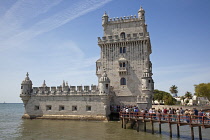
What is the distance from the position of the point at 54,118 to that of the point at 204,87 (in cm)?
5543

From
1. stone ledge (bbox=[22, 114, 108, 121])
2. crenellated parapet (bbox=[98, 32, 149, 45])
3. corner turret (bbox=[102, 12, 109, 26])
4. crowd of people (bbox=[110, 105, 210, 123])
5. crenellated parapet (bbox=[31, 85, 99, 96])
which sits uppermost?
corner turret (bbox=[102, 12, 109, 26])

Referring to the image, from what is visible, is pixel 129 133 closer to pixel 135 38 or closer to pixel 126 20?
pixel 135 38

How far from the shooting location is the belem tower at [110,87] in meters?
34.1

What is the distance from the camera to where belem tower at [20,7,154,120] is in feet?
112

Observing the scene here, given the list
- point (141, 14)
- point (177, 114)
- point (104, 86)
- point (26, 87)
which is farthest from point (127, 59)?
point (26, 87)

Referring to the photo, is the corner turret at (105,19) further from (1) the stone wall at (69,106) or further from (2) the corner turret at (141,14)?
(1) the stone wall at (69,106)

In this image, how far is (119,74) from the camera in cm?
3731

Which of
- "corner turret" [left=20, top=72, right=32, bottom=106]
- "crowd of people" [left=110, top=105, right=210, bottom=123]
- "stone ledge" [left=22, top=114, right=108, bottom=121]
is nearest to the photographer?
"crowd of people" [left=110, top=105, right=210, bottom=123]

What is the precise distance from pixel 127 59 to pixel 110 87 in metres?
5.94

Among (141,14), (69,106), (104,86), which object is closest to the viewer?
(104,86)

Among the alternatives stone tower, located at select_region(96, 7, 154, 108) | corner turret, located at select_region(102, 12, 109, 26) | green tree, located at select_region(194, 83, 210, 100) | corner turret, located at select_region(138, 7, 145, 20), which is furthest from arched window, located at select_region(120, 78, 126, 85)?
green tree, located at select_region(194, 83, 210, 100)

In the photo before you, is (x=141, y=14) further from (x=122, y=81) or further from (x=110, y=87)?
(x=110, y=87)

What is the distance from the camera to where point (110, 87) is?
37062 mm

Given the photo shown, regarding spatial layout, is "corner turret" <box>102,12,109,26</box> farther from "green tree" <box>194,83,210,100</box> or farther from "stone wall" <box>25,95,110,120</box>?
"green tree" <box>194,83,210,100</box>
